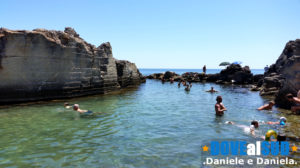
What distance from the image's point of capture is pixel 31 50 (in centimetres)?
1614

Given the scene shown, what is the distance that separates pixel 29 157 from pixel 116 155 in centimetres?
265

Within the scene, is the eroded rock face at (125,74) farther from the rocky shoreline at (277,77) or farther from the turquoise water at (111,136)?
the turquoise water at (111,136)

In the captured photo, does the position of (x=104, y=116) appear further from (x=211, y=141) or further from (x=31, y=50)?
(x=31, y=50)

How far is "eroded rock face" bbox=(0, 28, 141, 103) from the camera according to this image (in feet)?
50.3

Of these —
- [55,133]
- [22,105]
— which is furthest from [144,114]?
[22,105]

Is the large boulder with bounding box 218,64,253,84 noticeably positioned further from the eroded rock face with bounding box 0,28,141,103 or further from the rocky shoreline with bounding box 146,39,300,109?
the eroded rock face with bounding box 0,28,141,103

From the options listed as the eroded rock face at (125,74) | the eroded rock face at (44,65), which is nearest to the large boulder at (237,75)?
the eroded rock face at (125,74)

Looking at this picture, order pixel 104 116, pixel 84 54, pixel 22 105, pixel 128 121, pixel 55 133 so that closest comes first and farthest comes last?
pixel 55 133 < pixel 128 121 < pixel 104 116 < pixel 22 105 < pixel 84 54

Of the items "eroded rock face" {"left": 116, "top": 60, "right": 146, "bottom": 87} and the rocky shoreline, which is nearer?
the rocky shoreline

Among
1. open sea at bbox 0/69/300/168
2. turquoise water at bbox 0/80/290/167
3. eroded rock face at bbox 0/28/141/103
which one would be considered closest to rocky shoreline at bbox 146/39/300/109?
open sea at bbox 0/69/300/168

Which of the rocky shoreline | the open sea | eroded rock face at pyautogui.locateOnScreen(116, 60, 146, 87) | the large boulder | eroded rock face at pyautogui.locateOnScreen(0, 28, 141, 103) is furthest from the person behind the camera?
the large boulder

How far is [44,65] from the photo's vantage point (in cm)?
1695

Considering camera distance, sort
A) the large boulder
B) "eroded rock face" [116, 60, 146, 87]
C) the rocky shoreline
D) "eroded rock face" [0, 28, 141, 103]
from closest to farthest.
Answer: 1. the rocky shoreline
2. "eroded rock face" [0, 28, 141, 103]
3. "eroded rock face" [116, 60, 146, 87]
4. the large boulder

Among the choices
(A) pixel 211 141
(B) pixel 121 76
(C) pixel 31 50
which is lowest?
(A) pixel 211 141
